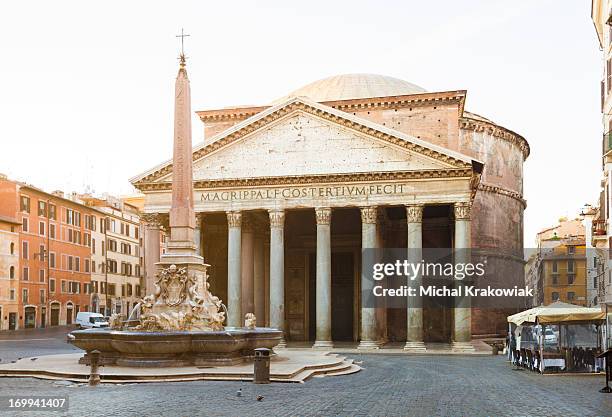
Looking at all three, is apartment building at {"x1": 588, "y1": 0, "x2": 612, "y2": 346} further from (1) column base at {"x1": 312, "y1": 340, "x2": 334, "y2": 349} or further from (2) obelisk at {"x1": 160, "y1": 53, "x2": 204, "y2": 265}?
(2) obelisk at {"x1": 160, "y1": 53, "x2": 204, "y2": 265}

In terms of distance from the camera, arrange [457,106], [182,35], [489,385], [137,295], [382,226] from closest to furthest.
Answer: [489,385] → [182,35] → [382,226] → [457,106] → [137,295]

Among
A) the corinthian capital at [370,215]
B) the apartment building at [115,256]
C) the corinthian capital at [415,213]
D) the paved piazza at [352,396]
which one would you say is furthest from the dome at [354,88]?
the paved piazza at [352,396]

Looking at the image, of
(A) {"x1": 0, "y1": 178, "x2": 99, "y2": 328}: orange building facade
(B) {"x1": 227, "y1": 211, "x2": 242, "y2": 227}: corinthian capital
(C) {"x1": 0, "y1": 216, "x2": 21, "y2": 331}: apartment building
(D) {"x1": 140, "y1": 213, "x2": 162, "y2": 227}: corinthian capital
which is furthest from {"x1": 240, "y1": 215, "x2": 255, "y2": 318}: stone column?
(A) {"x1": 0, "y1": 178, "x2": 99, "y2": 328}: orange building facade

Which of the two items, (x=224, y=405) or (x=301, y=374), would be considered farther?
(x=301, y=374)

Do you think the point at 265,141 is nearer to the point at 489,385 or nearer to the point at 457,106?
the point at 457,106

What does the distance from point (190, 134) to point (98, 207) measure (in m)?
44.7

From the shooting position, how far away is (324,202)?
106 ft

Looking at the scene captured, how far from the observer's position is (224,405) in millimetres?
12133

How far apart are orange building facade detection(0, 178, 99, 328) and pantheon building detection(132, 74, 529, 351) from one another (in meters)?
15.0

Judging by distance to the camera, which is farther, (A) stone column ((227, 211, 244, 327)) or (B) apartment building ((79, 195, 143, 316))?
(B) apartment building ((79, 195, 143, 316))

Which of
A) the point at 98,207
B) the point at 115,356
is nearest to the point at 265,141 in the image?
the point at 115,356

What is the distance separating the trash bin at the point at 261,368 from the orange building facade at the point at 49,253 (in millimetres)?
37313

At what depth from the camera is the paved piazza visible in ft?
38.6

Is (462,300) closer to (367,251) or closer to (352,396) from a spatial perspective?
(367,251)
